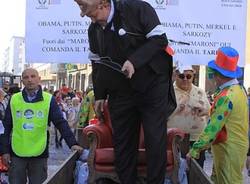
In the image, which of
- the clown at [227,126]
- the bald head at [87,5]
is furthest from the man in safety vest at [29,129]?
the bald head at [87,5]

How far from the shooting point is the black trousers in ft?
10.8

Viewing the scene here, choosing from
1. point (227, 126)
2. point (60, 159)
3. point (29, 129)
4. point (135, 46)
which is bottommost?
point (60, 159)

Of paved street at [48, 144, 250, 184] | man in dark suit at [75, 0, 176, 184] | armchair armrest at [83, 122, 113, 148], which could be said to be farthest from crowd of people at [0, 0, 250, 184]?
paved street at [48, 144, 250, 184]

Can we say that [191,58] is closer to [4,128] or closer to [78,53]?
[78,53]

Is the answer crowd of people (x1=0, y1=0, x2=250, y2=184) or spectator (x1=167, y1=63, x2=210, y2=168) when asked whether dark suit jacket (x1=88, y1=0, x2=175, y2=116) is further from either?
spectator (x1=167, y1=63, x2=210, y2=168)

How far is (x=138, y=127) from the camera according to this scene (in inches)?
137

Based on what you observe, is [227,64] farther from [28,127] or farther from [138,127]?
[28,127]

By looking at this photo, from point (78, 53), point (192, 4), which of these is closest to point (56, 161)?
point (78, 53)

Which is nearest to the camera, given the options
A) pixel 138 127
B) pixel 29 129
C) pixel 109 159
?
pixel 138 127

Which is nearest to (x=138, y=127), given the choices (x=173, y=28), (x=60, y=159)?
(x=173, y=28)

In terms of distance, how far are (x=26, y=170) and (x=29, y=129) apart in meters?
0.45

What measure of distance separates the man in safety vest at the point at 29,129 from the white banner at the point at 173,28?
103 cm

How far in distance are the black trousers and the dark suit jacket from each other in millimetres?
69

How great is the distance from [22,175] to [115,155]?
6.18 feet
